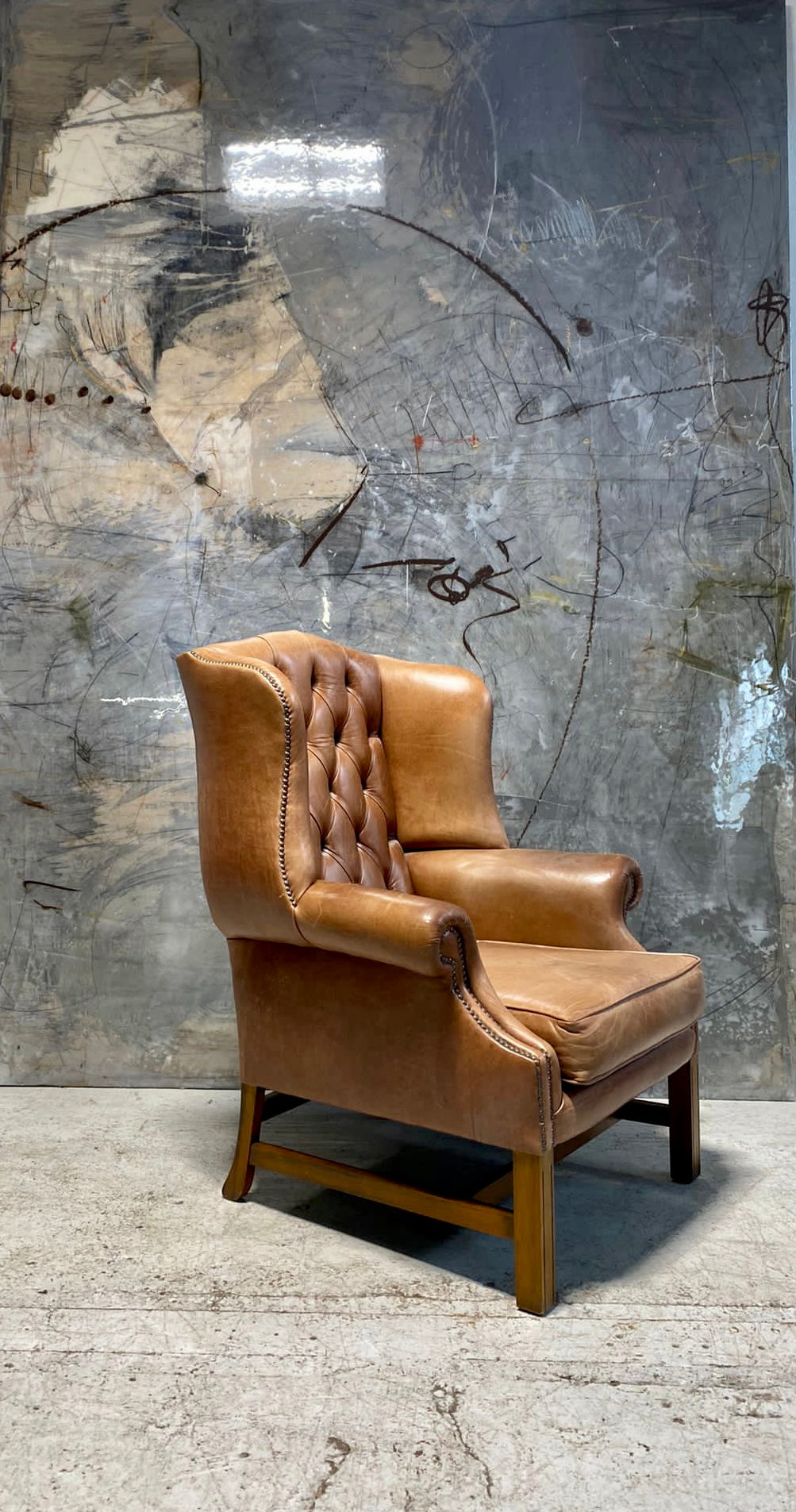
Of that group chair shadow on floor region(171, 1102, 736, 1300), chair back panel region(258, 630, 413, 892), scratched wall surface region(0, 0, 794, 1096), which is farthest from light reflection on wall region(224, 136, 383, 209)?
chair shadow on floor region(171, 1102, 736, 1300)

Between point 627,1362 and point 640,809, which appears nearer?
point 627,1362

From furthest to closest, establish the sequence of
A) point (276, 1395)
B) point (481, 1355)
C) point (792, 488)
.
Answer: point (792, 488), point (481, 1355), point (276, 1395)

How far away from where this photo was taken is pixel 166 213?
10.2 feet

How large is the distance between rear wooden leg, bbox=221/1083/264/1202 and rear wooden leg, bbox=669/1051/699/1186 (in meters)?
0.87

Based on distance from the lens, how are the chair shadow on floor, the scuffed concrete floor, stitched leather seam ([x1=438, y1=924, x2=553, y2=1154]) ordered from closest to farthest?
the scuffed concrete floor, stitched leather seam ([x1=438, y1=924, x2=553, y2=1154]), the chair shadow on floor

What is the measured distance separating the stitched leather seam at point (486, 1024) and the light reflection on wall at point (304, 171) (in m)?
2.20

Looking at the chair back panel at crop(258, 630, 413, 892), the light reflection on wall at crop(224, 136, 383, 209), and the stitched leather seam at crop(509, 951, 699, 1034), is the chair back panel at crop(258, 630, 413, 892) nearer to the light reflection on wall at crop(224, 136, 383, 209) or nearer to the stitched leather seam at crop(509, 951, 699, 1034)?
the stitched leather seam at crop(509, 951, 699, 1034)

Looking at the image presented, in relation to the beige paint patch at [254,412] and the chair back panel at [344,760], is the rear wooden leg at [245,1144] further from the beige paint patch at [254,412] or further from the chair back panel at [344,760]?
the beige paint patch at [254,412]

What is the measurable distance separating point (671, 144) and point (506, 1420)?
3.01 m

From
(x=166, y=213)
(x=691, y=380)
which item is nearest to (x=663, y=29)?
(x=691, y=380)

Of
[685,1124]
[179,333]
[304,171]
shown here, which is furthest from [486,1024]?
[304,171]

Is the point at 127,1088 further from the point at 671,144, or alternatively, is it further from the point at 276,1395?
the point at 671,144

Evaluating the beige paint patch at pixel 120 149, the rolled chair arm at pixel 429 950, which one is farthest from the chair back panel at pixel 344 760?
the beige paint patch at pixel 120 149

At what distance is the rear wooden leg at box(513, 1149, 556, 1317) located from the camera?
1.82 m
